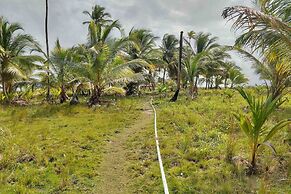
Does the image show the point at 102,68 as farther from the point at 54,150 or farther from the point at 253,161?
the point at 253,161

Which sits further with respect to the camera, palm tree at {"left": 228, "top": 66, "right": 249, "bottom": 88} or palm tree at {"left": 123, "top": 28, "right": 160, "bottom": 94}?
palm tree at {"left": 228, "top": 66, "right": 249, "bottom": 88}

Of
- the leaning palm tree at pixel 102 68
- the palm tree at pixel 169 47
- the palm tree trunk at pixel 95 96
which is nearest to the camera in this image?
the leaning palm tree at pixel 102 68

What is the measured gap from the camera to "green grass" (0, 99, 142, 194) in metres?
6.27

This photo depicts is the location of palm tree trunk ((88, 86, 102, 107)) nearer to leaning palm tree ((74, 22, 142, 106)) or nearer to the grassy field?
leaning palm tree ((74, 22, 142, 106))

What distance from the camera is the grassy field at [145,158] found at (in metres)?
6.06

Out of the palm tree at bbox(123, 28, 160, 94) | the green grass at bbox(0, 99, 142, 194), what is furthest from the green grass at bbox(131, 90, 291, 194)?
the palm tree at bbox(123, 28, 160, 94)

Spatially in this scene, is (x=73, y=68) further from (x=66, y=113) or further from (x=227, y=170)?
(x=227, y=170)

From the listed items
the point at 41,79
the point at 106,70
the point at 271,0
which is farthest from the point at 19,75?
the point at 271,0

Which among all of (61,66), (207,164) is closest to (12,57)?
(61,66)

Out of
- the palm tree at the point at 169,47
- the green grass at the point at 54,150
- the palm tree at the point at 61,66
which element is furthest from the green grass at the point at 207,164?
the palm tree at the point at 169,47

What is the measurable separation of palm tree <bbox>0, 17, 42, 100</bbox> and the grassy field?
8.38 meters

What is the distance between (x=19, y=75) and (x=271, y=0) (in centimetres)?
1501

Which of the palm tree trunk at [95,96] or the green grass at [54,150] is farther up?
the palm tree trunk at [95,96]

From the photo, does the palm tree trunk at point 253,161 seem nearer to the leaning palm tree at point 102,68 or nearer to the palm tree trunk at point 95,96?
the leaning palm tree at point 102,68
